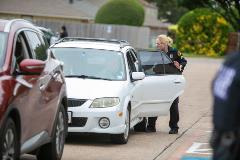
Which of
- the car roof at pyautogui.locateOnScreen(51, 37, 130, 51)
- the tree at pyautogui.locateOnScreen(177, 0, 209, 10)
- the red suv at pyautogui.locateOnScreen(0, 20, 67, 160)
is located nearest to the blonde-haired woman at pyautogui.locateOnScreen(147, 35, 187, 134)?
the car roof at pyautogui.locateOnScreen(51, 37, 130, 51)

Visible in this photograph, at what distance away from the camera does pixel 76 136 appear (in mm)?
12383

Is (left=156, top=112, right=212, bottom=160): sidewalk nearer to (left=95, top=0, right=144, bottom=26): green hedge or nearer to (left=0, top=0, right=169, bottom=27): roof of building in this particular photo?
(left=95, top=0, right=144, bottom=26): green hedge

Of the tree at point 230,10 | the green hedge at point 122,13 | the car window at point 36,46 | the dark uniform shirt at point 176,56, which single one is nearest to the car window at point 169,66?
the dark uniform shirt at point 176,56

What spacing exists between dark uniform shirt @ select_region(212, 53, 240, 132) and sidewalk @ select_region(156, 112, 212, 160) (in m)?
6.21

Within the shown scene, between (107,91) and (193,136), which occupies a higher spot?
(107,91)

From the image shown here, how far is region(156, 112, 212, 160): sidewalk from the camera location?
10922 mm

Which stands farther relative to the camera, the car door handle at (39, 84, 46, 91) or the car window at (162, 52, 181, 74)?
the car window at (162, 52, 181, 74)

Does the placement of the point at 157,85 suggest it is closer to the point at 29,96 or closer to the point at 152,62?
the point at 152,62

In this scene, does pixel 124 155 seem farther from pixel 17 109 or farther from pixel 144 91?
pixel 17 109

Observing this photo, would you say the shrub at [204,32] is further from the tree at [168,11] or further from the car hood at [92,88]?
the tree at [168,11]

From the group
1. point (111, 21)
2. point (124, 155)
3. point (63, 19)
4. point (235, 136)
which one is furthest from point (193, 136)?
point (63, 19)

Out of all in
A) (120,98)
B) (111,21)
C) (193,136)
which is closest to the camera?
(120,98)

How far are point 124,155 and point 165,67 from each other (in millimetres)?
3121

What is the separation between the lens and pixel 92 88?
11492 mm
